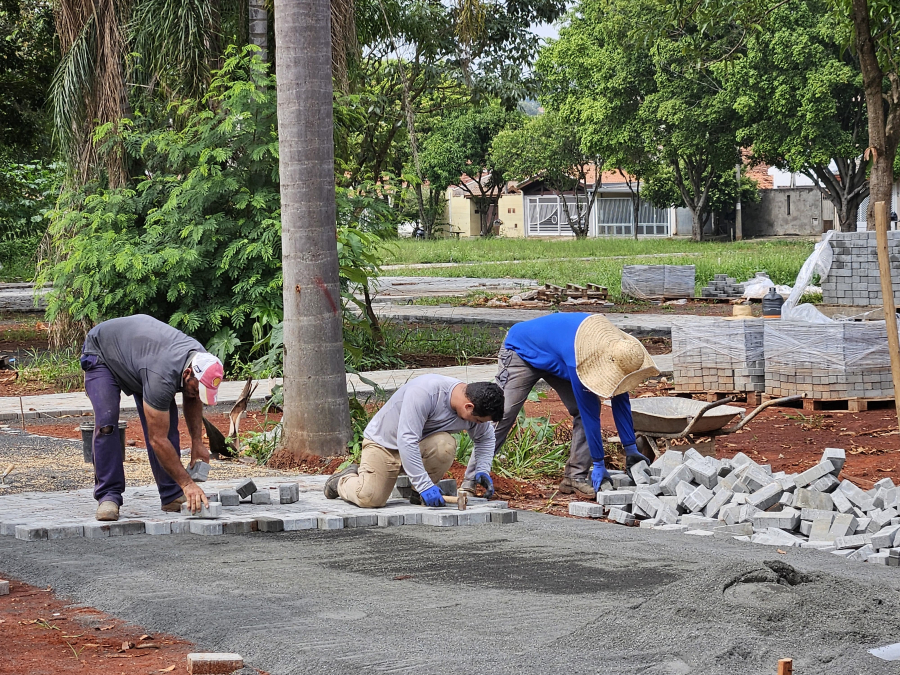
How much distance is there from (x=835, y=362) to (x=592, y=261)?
2814 centimetres

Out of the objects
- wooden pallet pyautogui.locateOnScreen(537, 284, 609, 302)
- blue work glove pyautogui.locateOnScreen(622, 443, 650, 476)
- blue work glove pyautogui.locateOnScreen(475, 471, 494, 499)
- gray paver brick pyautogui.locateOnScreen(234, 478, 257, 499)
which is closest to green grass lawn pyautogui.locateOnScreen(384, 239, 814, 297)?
wooden pallet pyautogui.locateOnScreen(537, 284, 609, 302)

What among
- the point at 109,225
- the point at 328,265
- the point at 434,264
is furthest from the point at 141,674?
the point at 434,264

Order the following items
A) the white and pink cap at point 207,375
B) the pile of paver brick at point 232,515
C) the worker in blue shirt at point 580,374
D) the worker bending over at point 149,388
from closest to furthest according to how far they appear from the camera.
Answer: the white and pink cap at point 207,375, the worker bending over at point 149,388, the pile of paver brick at point 232,515, the worker in blue shirt at point 580,374

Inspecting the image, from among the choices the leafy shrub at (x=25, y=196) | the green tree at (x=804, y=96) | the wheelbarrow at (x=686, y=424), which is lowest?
the wheelbarrow at (x=686, y=424)

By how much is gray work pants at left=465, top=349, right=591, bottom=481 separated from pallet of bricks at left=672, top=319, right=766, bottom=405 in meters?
4.57

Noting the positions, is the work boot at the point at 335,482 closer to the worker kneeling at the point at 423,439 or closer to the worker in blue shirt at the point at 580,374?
the worker kneeling at the point at 423,439

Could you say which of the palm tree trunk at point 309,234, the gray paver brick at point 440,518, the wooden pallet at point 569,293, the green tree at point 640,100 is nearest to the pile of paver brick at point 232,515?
the gray paver brick at point 440,518

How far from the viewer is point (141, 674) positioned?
436 centimetres

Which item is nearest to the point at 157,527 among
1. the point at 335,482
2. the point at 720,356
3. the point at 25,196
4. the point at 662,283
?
the point at 335,482

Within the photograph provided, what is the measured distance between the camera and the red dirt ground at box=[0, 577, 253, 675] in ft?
14.6

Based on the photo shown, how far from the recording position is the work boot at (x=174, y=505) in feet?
23.6

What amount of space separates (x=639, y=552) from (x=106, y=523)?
10.2 ft

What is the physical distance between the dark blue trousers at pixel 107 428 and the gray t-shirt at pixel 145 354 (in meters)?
0.06

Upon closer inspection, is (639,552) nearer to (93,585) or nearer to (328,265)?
(93,585)
